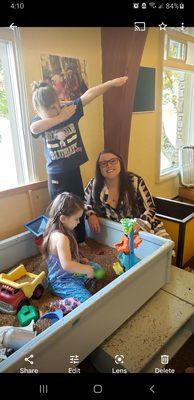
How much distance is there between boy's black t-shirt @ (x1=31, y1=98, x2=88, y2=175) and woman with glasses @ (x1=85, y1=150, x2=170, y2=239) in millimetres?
159

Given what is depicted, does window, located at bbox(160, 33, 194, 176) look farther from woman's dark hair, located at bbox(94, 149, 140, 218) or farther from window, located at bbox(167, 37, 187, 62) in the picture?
woman's dark hair, located at bbox(94, 149, 140, 218)

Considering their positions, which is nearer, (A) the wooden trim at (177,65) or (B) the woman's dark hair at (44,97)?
(B) the woman's dark hair at (44,97)

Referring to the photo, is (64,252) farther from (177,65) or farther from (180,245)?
(177,65)

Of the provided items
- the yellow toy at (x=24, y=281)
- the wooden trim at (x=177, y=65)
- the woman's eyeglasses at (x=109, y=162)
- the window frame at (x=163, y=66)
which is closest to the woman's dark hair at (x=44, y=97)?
the woman's eyeglasses at (x=109, y=162)

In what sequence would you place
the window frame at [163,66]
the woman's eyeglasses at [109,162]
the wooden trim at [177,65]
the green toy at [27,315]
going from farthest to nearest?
the wooden trim at [177,65]
the window frame at [163,66]
the woman's eyeglasses at [109,162]
the green toy at [27,315]

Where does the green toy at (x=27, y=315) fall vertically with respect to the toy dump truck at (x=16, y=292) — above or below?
below

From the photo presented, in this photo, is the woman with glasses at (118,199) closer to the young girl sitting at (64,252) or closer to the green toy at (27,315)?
the young girl sitting at (64,252)

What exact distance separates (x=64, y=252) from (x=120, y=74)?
1.18m

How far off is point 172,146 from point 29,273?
1.90m

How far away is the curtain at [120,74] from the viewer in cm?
148

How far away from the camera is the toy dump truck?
0.92 m

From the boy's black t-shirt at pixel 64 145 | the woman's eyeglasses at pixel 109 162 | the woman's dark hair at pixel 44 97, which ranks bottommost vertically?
the woman's eyeglasses at pixel 109 162

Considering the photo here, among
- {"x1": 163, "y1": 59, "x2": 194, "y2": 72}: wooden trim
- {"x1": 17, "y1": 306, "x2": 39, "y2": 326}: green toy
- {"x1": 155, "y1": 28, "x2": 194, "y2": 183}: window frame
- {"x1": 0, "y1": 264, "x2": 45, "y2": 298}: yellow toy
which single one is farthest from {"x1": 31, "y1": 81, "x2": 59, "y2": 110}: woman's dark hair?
{"x1": 163, "y1": 59, "x2": 194, "y2": 72}: wooden trim
